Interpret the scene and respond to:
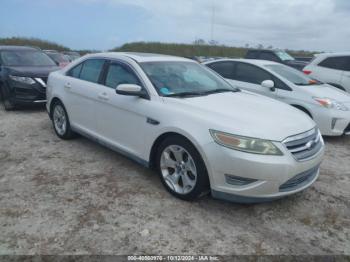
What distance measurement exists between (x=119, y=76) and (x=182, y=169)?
5.40 ft

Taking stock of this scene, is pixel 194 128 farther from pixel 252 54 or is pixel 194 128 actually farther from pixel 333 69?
pixel 252 54

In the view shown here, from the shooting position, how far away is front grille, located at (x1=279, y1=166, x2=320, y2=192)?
3.21 meters

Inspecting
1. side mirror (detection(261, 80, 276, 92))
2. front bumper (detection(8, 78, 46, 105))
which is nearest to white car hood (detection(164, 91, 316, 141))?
side mirror (detection(261, 80, 276, 92))

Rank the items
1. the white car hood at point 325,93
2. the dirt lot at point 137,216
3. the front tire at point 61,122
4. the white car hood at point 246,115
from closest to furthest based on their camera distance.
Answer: the dirt lot at point 137,216, the white car hood at point 246,115, the front tire at point 61,122, the white car hood at point 325,93

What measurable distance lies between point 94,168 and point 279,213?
2489 mm

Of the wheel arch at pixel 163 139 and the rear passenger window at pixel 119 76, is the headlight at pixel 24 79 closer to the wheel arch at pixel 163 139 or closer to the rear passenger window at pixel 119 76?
the rear passenger window at pixel 119 76

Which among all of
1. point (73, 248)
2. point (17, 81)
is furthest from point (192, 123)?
point (17, 81)

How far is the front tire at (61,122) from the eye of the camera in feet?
17.8

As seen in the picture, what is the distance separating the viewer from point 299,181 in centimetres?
336

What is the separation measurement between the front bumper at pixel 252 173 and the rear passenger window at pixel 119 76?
1.54 metres

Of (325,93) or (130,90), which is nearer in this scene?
(130,90)

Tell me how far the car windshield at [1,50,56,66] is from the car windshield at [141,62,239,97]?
17.7 feet

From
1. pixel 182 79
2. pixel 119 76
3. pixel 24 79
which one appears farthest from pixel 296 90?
pixel 24 79

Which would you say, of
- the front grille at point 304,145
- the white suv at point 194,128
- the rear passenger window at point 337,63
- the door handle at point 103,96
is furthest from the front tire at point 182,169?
the rear passenger window at point 337,63
